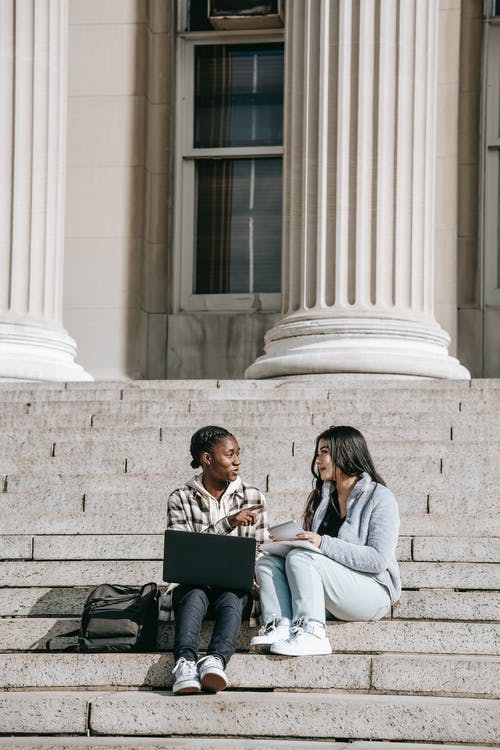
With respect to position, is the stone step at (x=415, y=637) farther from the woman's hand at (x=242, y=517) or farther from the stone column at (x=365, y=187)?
the stone column at (x=365, y=187)

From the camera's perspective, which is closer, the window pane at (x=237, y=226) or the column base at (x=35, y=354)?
the column base at (x=35, y=354)

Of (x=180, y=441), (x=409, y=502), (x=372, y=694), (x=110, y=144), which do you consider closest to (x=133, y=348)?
(x=110, y=144)

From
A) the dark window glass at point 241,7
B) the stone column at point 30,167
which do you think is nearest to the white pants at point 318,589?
the stone column at point 30,167

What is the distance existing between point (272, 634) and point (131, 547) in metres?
2.06

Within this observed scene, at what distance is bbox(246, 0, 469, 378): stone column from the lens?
15.5m

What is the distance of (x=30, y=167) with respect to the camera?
1673cm

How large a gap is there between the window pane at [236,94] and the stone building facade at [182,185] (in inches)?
0.7

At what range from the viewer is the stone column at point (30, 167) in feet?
54.4

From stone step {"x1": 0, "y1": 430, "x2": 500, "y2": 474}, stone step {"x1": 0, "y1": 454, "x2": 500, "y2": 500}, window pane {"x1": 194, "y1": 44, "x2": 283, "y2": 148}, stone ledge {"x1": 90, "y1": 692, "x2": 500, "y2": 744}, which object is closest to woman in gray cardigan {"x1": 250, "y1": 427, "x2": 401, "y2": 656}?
stone ledge {"x1": 90, "y1": 692, "x2": 500, "y2": 744}

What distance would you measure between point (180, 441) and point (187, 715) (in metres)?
4.79

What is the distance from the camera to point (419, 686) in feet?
27.7

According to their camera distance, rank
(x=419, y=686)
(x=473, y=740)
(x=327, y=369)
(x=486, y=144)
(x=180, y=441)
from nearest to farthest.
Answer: (x=473, y=740)
(x=419, y=686)
(x=180, y=441)
(x=327, y=369)
(x=486, y=144)

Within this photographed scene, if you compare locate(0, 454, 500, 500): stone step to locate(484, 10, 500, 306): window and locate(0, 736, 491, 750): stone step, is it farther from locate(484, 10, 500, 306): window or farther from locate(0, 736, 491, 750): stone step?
locate(484, 10, 500, 306): window

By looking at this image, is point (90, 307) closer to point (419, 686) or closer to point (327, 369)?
point (327, 369)
